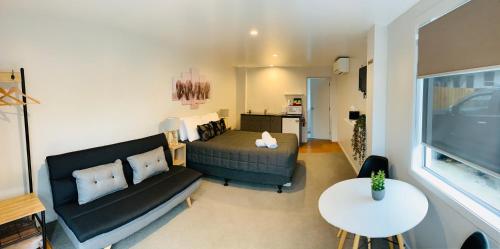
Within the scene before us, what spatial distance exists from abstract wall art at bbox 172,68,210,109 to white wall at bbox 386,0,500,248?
134 inches

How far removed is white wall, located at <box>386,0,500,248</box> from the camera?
1.72 meters

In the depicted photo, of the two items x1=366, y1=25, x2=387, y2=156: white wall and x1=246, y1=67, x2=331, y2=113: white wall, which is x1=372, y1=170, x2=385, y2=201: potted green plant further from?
x1=246, y1=67, x2=331, y2=113: white wall

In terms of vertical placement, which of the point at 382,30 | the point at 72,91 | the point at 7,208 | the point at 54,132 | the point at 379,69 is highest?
the point at 382,30

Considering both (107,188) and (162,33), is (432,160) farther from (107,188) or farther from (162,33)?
(162,33)

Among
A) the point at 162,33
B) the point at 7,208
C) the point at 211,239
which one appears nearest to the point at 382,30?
the point at 162,33

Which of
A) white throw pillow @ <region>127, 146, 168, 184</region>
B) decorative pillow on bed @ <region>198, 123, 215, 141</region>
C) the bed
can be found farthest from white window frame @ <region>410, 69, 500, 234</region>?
decorative pillow on bed @ <region>198, 123, 215, 141</region>

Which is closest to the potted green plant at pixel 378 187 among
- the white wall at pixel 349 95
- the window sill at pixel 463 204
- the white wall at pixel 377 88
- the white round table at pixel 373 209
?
the white round table at pixel 373 209

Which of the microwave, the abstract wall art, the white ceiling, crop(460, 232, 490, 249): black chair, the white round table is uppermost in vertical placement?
the white ceiling

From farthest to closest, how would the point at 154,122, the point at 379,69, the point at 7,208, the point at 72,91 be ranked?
the point at 154,122 → the point at 379,69 → the point at 72,91 → the point at 7,208

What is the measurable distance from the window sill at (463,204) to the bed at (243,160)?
1805mm

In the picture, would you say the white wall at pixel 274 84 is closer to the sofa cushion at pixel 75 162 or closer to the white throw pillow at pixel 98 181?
the sofa cushion at pixel 75 162

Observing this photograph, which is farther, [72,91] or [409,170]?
[72,91]

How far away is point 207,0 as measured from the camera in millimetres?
2234

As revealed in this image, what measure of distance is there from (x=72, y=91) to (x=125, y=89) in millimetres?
701
